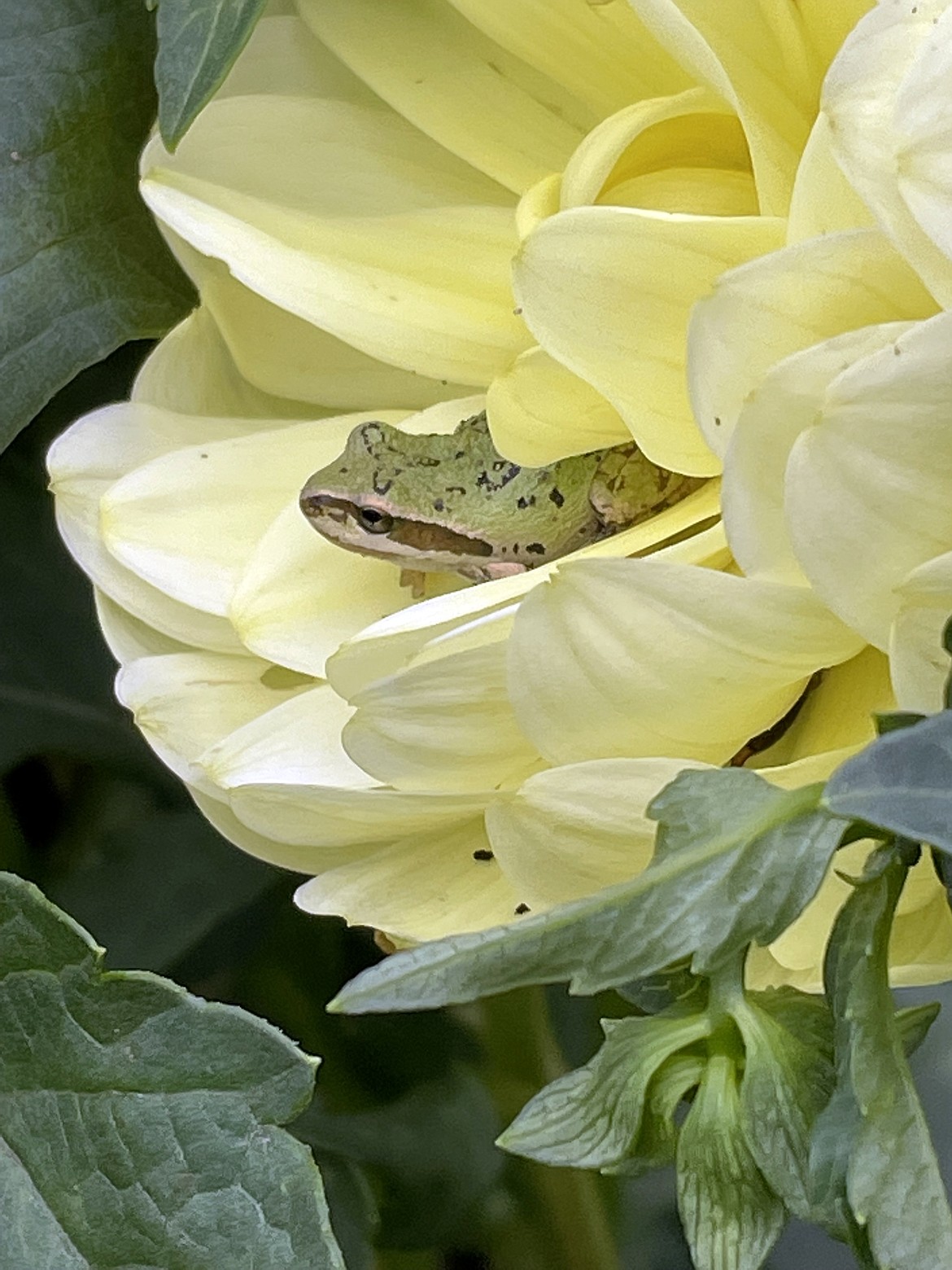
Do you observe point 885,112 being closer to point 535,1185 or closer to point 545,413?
point 545,413

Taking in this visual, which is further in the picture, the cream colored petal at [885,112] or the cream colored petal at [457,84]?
the cream colored petal at [457,84]

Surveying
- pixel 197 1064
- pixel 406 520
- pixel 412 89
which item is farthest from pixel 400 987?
pixel 406 520

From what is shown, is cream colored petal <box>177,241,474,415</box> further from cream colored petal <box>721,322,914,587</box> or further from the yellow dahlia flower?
cream colored petal <box>721,322,914,587</box>

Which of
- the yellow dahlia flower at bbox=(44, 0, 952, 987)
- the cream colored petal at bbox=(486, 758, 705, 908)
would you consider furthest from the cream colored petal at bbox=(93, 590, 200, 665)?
the cream colored petal at bbox=(486, 758, 705, 908)

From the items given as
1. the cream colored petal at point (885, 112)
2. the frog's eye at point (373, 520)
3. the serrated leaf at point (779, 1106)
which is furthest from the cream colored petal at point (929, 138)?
the frog's eye at point (373, 520)

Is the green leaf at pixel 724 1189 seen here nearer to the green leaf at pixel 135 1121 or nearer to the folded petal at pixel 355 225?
the green leaf at pixel 135 1121
